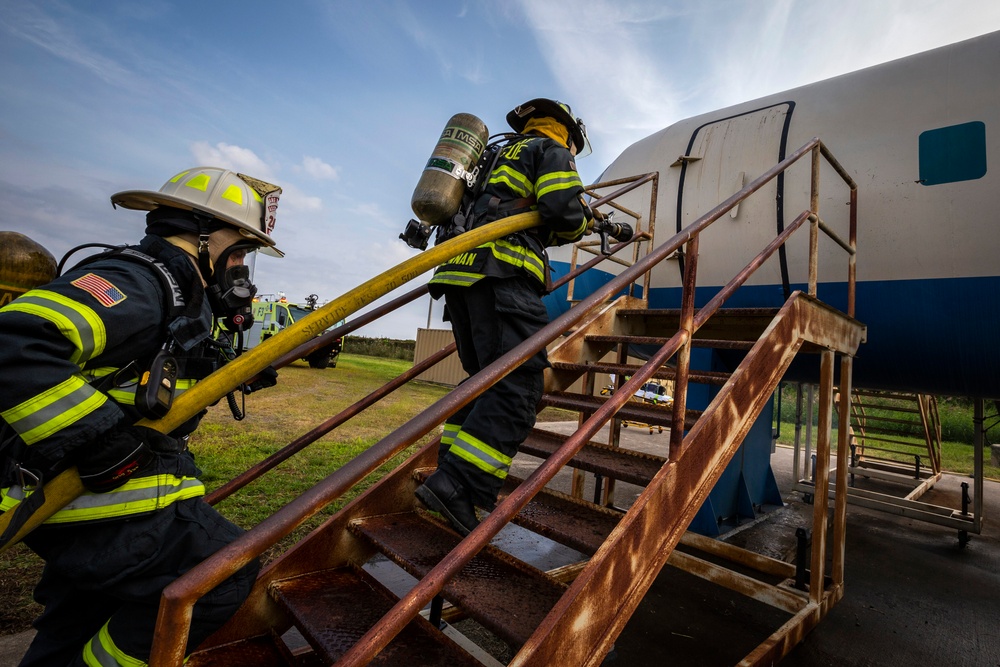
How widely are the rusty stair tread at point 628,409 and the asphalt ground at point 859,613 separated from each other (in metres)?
1.43

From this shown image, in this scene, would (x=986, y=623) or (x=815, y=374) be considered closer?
(x=986, y=623)

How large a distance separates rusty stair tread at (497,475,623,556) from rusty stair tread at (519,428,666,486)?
0.61ft

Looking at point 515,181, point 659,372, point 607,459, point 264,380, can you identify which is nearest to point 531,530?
point 607,459

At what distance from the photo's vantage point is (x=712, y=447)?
225cm

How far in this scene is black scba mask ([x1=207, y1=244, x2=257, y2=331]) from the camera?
173cm

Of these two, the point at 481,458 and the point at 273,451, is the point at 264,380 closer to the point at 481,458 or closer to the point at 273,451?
the point at 481,458

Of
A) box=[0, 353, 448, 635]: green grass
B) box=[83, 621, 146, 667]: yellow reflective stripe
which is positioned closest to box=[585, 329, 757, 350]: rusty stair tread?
box=[83, 621, 146, 667]: yellow reflective stripe

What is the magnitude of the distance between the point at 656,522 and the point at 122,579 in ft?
5.83

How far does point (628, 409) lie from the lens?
2594 millimetres

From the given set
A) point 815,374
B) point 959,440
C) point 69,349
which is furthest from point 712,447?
point 959,440

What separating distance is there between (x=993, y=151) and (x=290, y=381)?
48.9ft

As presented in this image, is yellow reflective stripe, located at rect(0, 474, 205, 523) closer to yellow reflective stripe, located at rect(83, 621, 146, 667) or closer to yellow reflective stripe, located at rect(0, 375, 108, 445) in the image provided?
yellow reflective stripe, located at rect(0, 375, 108, 445)

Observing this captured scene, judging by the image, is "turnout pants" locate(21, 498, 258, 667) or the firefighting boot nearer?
"turnout pants" locate(21, 498, 258, 667)

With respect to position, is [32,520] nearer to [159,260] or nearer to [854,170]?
[159,260]
